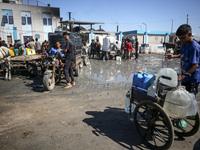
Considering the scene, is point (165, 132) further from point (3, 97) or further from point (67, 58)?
point (3, 97)

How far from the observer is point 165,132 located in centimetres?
313

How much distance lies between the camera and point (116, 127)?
11.0 ft

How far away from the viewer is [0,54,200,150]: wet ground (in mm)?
2779

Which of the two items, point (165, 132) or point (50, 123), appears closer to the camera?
point (165, 132)

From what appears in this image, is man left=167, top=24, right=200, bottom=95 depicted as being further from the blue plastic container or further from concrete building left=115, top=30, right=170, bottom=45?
concrete building left=115, top=30, right=170, bottom=45

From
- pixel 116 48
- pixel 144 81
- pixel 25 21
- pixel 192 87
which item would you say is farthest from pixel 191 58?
pixel 25 21

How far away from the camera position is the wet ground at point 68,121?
9.12 ft

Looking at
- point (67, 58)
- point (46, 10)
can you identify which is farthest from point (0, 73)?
point (46, 10)

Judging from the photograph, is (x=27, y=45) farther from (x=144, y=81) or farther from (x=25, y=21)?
(x=25, y=21)

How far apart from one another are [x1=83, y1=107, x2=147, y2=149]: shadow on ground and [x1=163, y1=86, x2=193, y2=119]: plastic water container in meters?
0.92

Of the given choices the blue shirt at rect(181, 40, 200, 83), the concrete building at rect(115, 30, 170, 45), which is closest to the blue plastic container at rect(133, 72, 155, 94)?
the blue shirt at rect(181, 40, 200, 83)

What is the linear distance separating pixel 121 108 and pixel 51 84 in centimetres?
331

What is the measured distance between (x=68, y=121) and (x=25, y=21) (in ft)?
106

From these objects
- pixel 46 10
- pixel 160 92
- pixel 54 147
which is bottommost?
pixel 54 147
